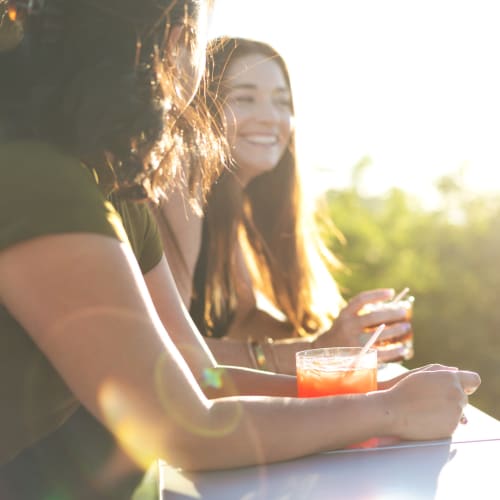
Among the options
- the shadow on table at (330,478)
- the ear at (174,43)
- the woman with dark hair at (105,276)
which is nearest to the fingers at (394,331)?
the woman with dark hair at (105,276)

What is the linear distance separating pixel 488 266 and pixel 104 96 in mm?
8153

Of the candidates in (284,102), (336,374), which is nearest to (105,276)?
(336,374)

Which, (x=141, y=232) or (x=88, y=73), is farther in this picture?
(x=141, y=232)

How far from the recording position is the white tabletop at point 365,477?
119 centimetres

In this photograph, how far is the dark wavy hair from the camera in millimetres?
1277

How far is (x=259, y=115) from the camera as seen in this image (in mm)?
3432

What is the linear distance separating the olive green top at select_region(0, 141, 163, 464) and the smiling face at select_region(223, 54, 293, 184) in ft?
6.98

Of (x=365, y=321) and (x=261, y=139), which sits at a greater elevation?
(x=261, y=139)

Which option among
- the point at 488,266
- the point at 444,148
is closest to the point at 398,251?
the point at 488,266

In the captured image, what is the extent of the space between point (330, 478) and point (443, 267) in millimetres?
8011

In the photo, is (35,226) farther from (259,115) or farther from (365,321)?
(259,115)

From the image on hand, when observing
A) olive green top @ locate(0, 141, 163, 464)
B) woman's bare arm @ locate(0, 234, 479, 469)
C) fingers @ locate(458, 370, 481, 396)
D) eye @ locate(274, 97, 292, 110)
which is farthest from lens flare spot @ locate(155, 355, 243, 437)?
eye @ locate(274, 97, 292, 110)

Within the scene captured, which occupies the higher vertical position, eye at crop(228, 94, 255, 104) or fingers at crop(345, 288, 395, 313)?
eye at crop(228, 94, 255, 104)

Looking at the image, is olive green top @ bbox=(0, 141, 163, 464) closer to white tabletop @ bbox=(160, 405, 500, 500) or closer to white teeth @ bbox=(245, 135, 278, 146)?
white tabletop @ bbox=(160, 405, 500, 500)
